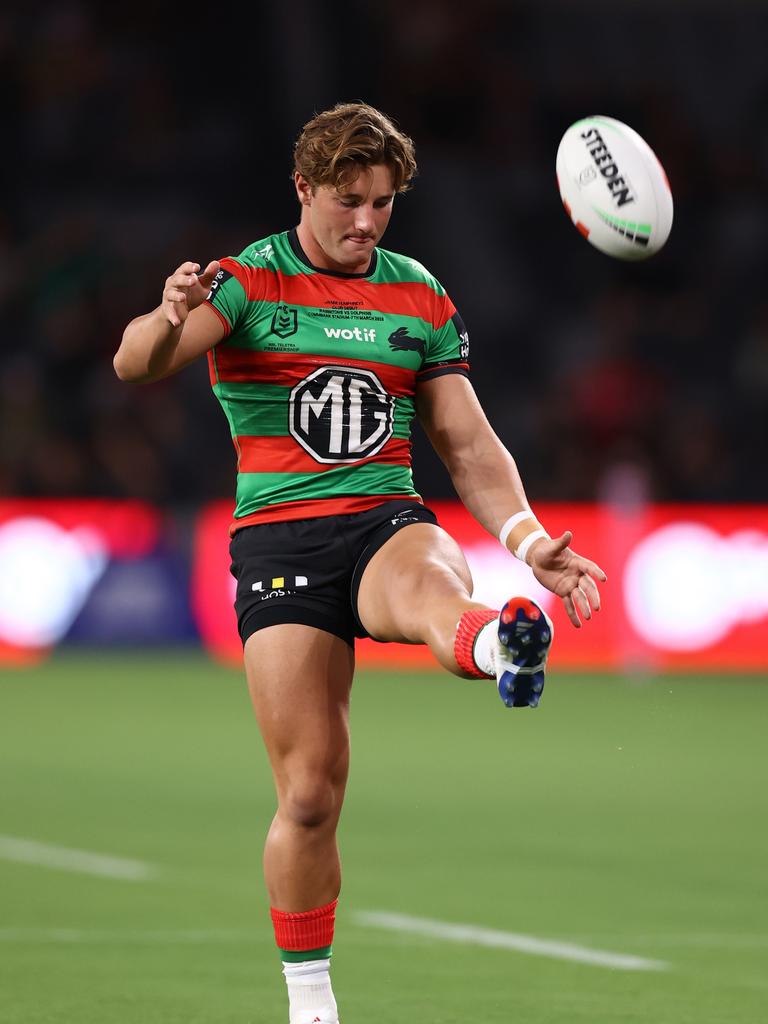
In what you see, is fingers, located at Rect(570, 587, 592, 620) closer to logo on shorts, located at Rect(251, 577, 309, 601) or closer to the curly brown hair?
logo on shorts, located at Rect(251, 577, 309, 601)

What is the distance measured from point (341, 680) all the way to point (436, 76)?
18.3 metres

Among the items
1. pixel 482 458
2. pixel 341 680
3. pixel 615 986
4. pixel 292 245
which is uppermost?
pixel 292 245

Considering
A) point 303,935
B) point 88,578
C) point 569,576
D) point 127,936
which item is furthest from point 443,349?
point 88,578

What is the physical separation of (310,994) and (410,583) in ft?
3.58

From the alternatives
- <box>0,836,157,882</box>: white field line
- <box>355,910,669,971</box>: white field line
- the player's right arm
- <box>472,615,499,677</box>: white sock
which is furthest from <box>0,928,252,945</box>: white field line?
<box>472,615,499,677</box>: white sock

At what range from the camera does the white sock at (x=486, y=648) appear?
4.12 metres

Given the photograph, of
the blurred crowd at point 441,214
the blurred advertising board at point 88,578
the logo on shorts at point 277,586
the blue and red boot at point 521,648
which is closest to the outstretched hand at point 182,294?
the logo on shorts at point 277,586

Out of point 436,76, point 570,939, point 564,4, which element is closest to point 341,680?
point 570,939

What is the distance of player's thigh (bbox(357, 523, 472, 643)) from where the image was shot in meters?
4.54

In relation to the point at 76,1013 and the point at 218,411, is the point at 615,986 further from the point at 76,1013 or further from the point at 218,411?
the point at 218,411

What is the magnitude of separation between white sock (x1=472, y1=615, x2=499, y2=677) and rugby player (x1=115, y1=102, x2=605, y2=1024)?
375 millimetres

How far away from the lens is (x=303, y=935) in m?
4.84

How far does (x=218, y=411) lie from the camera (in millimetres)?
19391

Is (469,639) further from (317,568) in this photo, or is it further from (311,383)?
(311,383)
